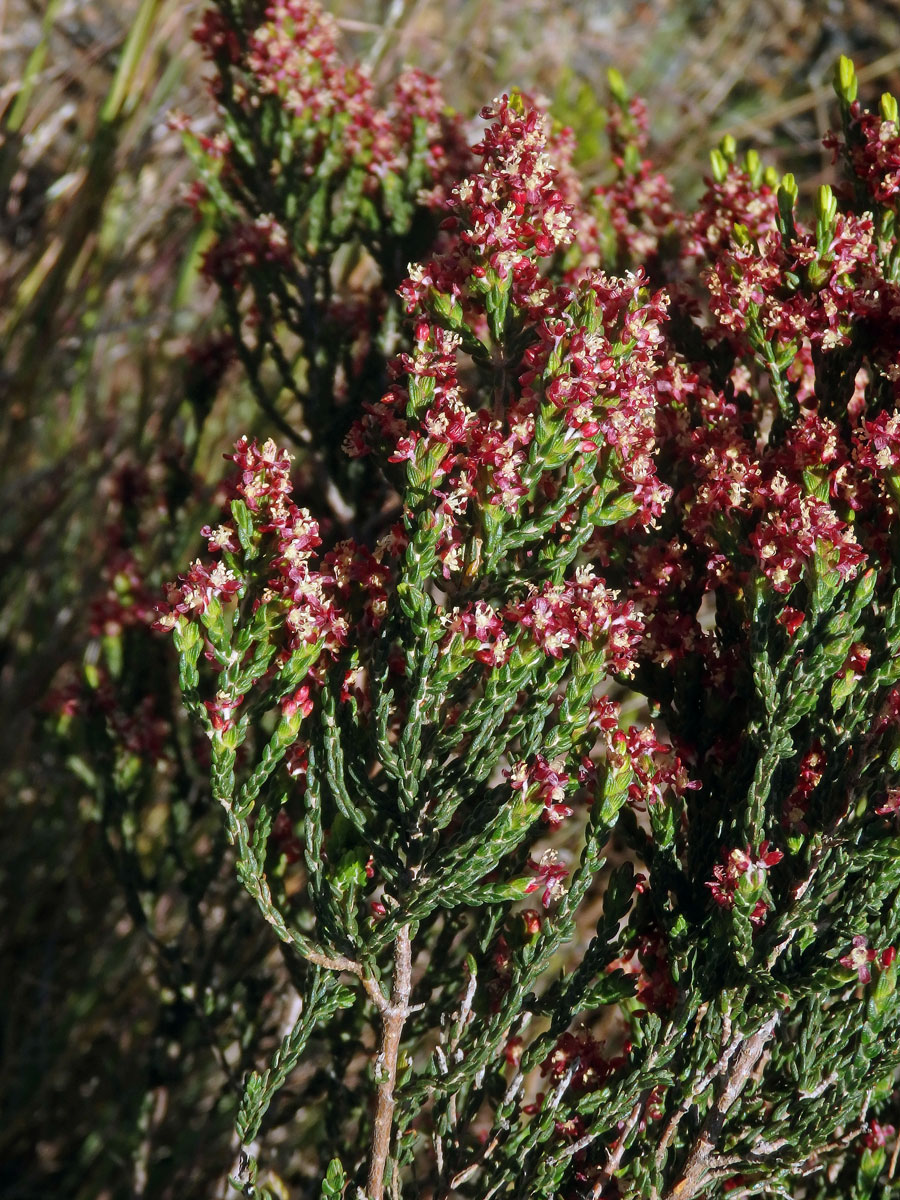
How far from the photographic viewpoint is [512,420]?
138 cm

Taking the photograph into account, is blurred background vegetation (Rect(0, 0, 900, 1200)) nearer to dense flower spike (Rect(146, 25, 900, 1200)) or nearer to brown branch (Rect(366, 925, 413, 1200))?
brown branch (Rect(366, 925, 413, 1200))

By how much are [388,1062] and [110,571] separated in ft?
4.35

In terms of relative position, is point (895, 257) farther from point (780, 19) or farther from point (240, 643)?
point (780, 19)

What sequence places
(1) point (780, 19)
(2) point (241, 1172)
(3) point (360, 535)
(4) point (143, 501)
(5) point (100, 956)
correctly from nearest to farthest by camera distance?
(2) point (241, 1172)
(3) point (360, 535)
(4) point (143, 501)
(5) point (100, 956)
(1) point (780, 19)

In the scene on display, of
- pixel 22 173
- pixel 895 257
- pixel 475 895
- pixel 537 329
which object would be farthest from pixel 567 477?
pixel 22 173

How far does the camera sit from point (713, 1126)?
1.50m

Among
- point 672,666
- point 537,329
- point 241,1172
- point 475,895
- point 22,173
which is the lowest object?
point 241,1172

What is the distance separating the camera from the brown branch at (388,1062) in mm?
1500

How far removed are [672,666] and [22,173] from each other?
2930 mm

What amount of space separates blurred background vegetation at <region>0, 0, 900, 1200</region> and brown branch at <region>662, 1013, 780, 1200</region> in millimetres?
954

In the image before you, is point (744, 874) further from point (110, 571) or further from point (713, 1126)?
point (110, 571)

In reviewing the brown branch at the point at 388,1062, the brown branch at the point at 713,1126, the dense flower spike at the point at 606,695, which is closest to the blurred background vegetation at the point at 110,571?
the brown branch at the point at 388,1062

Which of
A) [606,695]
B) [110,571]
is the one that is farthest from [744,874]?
[110,571]

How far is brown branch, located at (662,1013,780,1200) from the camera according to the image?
1.49m
